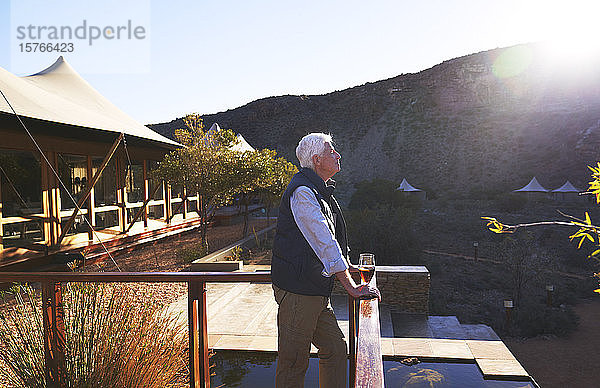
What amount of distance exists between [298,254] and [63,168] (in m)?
8.15

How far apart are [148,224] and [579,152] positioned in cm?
3407

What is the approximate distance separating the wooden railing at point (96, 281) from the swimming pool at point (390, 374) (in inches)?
37.5

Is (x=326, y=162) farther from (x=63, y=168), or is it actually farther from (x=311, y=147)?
(x=63, y=168)

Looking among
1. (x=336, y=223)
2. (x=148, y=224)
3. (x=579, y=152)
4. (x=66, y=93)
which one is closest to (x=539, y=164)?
(x=579, y=152)

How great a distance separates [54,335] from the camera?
6.95ft

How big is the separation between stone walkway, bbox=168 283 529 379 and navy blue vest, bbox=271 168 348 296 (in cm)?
65

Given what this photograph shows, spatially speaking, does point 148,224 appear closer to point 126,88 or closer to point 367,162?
point 126,88

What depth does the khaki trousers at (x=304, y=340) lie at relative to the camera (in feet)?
6.46

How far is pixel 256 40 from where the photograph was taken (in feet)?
27.0

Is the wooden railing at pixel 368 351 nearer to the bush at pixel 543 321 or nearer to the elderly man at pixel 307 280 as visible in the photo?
the elderly man at pixel 307 280

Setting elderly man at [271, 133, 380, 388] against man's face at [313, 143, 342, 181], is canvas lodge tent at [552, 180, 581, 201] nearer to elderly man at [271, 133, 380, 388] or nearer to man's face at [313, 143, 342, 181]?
man's face at [313, 143, 342, 181]

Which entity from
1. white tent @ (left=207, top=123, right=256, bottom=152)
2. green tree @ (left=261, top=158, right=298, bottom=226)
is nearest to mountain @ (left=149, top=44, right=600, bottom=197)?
white tent @ (left=207, top=123, right=256, bottom=152)

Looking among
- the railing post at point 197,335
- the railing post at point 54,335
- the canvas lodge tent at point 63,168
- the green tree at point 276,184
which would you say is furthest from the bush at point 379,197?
the railing post at point 54,335

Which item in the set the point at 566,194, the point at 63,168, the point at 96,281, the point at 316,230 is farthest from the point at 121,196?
the point at 566,194
